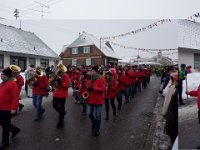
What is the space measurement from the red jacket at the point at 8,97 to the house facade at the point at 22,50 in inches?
772

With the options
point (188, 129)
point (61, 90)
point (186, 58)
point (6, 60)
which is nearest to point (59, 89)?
point (61, 90)

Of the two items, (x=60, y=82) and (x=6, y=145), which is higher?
(x=60, y=82)

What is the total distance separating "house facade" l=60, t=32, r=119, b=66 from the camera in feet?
151

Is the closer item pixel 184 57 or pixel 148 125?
pixel 184 57

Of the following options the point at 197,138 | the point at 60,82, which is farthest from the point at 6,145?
the point at 197,138

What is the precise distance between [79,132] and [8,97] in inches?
83.1

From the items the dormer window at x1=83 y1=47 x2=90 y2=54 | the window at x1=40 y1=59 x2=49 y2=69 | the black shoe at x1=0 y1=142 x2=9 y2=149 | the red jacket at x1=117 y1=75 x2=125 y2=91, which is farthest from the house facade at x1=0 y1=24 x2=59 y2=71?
the black shoe at x1=0 y1=142 x2=9 y2=149

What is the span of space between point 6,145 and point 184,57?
4458 mm

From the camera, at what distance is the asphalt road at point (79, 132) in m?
5.95

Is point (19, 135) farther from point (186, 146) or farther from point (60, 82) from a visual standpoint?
point (186, 146)

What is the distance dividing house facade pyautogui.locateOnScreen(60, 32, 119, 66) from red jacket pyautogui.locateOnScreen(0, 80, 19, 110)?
39661 millimetres

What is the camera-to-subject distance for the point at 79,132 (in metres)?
7.04

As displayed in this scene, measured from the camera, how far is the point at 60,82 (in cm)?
746

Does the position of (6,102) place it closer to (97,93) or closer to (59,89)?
(59,89)
